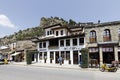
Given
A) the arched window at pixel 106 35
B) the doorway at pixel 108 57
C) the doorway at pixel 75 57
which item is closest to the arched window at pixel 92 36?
the arched window at pixel 106 35

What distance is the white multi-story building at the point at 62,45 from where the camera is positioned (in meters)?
31.8

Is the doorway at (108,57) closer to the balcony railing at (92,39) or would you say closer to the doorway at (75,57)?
the balcony railing at (92,39)

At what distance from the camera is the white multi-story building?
3175 centimetres

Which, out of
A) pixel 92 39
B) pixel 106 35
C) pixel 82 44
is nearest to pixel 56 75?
pixel 92 39

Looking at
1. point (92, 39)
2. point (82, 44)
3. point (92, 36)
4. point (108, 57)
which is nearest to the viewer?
point (108, 57)

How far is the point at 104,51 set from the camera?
92.1 feet

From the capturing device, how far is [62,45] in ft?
113

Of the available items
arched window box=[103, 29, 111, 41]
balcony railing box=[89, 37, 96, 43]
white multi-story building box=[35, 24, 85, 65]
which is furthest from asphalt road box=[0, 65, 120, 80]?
white multi-story building box=[35, 24, 85, 65]

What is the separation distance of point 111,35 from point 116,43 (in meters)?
1.81

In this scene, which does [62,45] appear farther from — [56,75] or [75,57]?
[56,75]

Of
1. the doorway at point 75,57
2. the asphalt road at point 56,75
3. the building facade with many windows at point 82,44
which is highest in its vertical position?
the building facade with many windows at point 82,44

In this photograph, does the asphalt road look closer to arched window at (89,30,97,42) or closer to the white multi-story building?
arched window at (89,30,97,42)

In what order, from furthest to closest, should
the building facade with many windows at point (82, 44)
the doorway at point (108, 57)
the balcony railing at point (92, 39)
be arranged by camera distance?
the balcony railing at point (92, 39) < the doorway at point (108, 57) < the building facade with many windows at point (82, 44)

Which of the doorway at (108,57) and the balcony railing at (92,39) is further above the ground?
the balcony railing at (92,39)
